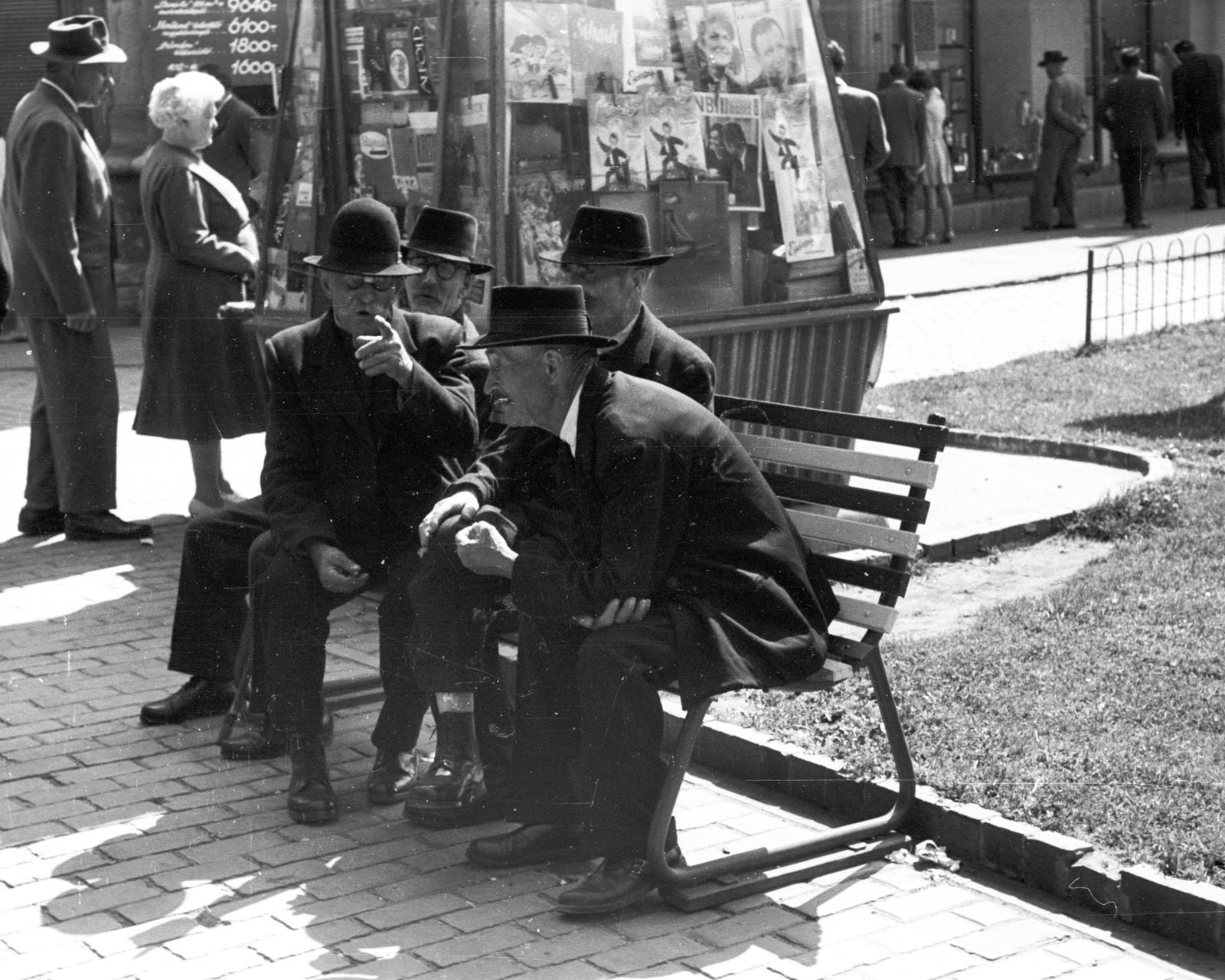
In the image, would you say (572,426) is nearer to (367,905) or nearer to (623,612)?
(623,612)

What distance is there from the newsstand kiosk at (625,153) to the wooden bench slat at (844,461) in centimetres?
215

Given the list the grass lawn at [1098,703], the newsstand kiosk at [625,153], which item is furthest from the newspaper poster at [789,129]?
the grass lawn at [1098,703]

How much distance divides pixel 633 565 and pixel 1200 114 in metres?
20.3

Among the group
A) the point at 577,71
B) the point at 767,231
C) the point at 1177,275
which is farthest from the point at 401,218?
the point at 1177,275

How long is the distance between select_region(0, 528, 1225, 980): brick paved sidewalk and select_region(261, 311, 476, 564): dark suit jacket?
775 millimetres

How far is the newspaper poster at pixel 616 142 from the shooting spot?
7129mm

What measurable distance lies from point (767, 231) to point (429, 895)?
418 centimetres

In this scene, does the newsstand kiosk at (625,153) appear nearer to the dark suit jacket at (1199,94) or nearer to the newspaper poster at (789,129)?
the newspaper poster at (789,129)

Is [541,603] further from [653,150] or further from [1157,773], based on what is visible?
[653,150]

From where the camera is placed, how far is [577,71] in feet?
23.1

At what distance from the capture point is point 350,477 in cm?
504

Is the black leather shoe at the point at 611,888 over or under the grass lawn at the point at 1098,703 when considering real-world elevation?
under

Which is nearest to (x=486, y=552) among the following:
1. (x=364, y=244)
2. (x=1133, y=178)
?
(x=364, y=244)

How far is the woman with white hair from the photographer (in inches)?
304
